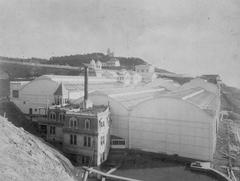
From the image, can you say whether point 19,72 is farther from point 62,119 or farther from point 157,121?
point 157,121

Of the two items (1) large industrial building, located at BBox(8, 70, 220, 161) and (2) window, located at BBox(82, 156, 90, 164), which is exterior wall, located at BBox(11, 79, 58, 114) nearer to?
(1) large industrial building, located at BBox(8, 70, 220, 161)

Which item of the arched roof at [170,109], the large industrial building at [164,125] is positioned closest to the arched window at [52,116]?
the large industrial building at [164,125]

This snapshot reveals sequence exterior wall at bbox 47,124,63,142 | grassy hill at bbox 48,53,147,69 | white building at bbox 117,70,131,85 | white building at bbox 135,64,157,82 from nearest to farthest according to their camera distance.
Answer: exterior wall at bbox 47,124,63,142
white building at bbox 117,70,131,85
white building at bbox 135,64,157,82
grassy hill at bbox 48,53,147,69

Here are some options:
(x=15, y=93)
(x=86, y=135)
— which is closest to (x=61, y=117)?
(x=86, y=135)

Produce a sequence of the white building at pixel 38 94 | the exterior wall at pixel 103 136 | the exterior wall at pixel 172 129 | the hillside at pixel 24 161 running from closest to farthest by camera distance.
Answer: the hillside at pixel 24 161, the exterior wall at pixel 103 136, the exterior wall at pixel 172 129, the white building at pixel 38 94

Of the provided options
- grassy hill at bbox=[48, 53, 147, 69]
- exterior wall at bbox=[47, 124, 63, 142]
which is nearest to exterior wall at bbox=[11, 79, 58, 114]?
exterior wall at bbox=[47, 124, 63, 142]

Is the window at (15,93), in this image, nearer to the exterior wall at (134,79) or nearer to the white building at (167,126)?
the white building at (167,126)

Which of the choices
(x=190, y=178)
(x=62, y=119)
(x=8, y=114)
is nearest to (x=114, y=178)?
(x=190, y=178)
